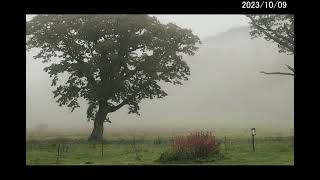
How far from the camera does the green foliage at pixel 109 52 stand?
137 ft

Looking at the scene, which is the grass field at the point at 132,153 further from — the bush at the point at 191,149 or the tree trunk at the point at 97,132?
the tree trunk at the point at 97,132

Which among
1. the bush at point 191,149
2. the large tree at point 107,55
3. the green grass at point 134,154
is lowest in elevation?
the green grass at point 134,154

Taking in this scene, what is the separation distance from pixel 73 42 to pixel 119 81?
5592 millimetres

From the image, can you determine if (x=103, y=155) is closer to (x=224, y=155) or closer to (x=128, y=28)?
(x=224, y=155)

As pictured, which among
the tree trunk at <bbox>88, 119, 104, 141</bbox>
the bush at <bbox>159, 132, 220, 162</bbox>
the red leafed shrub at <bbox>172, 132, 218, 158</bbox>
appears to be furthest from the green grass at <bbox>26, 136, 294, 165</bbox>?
the tree trunk at <bbox>88, 119, 104, 141</bbox>

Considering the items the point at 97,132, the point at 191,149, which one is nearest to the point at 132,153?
the point at 191,149

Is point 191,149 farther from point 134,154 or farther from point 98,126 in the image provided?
point 98,126

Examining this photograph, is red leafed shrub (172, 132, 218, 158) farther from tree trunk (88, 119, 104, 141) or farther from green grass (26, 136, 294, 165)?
tree trunk (88, 119, 104, 141)

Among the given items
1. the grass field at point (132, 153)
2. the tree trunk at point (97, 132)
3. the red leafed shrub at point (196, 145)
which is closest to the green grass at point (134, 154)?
the grass field at point (132, 153)

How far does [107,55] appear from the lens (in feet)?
139

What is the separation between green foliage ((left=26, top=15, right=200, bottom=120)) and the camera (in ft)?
137

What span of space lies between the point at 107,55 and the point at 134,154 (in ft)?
45.7

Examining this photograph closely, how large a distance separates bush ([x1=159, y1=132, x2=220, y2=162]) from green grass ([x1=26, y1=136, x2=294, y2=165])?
829 millimetres

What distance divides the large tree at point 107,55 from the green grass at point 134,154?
16.4 feet
